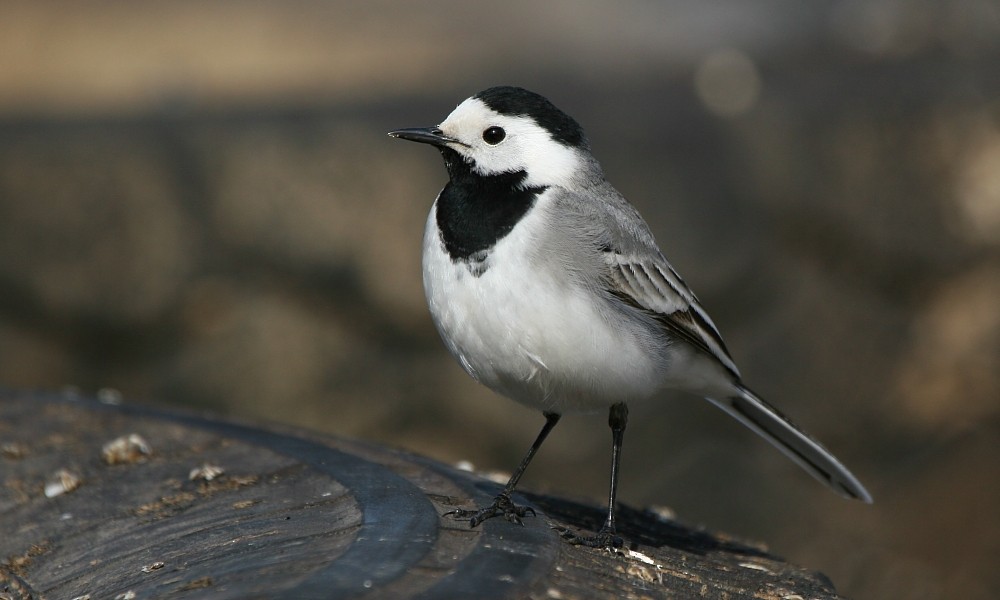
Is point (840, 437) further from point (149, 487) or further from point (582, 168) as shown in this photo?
point (149, 487)

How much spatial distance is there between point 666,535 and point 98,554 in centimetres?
207

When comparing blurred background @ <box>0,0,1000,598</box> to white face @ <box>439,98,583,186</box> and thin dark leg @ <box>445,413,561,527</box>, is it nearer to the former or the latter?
white face @ <box>439,98,583,186</box>

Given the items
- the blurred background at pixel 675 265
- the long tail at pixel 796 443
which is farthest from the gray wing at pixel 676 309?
the blurred background at pixel 675 265

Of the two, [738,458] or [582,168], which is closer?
[582,168]

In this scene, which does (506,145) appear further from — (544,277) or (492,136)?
(544,277)

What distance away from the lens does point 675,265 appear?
8008 mm

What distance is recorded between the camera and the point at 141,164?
8109 mm

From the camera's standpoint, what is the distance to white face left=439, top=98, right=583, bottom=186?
4297mm

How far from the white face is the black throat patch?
1.4 inches

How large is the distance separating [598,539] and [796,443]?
1.60 metres

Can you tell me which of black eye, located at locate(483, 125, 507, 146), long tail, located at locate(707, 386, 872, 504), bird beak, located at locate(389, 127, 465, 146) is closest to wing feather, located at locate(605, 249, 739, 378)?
long tail, located at locate(707, 386, 872, 504)

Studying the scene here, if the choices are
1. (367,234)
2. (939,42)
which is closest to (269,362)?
(367,234)

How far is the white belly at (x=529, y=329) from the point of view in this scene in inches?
154

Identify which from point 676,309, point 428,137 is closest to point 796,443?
point 676,309
